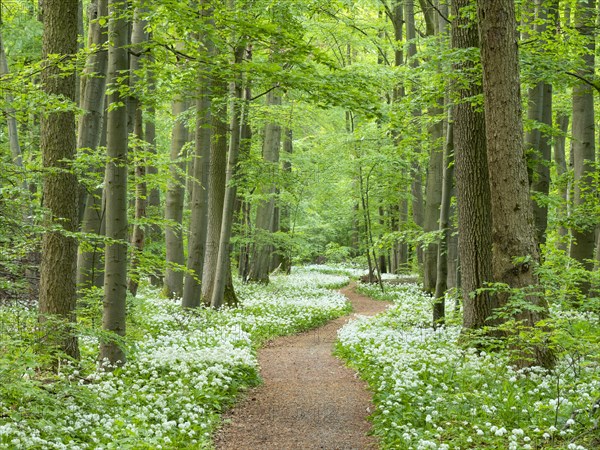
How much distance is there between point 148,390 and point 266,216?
15946mm

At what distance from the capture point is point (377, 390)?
341 inches

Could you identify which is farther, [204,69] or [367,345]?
[367,345]

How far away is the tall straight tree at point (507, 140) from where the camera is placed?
23.7 ft

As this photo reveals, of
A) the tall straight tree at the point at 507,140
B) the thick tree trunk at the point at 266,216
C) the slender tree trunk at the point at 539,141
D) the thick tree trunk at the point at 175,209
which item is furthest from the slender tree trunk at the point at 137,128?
the slender tree trunk at the point at 539,141

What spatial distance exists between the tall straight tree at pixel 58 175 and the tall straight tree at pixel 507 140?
577 centimetres

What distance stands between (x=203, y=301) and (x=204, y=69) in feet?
28.6

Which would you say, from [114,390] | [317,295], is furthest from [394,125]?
[317,295]

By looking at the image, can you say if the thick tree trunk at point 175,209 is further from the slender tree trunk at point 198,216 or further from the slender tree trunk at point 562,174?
the slender tree trunk at point 562,174

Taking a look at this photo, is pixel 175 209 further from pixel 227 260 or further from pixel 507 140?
pixel 507 140

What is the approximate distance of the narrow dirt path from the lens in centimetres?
700

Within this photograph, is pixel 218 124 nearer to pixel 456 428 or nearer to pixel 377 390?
pixel 377 390

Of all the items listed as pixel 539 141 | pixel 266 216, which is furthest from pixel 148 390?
pixel 266 216

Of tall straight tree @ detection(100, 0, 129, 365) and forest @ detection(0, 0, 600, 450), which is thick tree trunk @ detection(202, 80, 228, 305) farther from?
tall straight tree @ detection(100, 0, 129, 365)

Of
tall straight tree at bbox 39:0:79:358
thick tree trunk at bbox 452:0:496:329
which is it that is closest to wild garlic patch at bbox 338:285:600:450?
thick tree trunk at bbox 452:0:496:329
